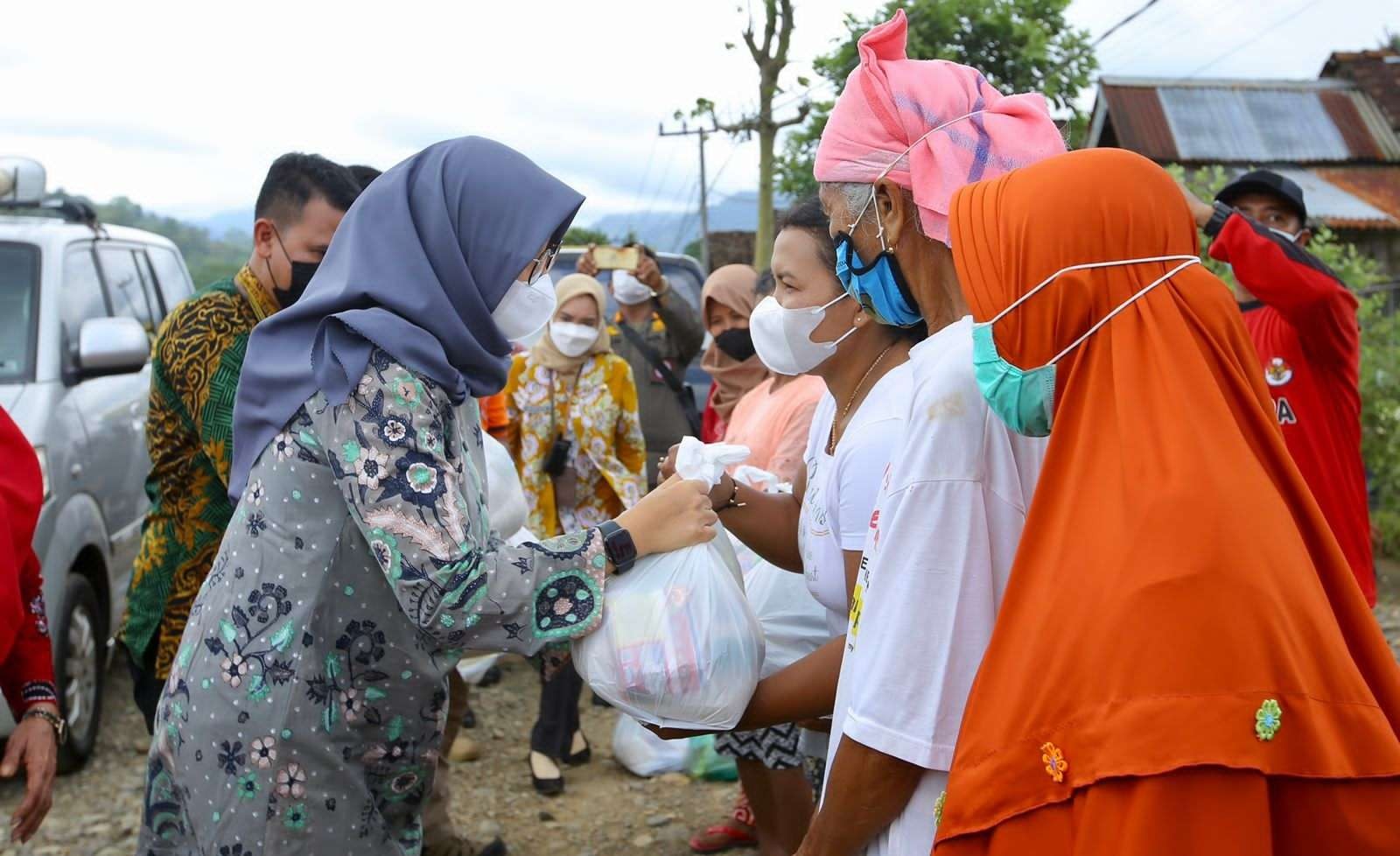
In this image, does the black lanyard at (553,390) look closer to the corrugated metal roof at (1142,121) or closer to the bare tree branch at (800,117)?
Answer: the bare tree branch at (800,117)

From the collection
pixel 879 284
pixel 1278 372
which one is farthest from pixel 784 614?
pixel 1278 372

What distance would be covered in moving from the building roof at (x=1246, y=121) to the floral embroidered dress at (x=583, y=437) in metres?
17.0

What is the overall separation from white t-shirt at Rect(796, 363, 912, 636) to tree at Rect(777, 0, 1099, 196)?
52.1 ft

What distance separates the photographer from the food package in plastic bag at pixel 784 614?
252 centimetres

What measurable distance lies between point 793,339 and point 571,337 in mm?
2792

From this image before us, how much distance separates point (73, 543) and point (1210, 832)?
446 cm

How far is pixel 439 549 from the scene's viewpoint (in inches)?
72.2

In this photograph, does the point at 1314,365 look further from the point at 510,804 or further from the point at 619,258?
the point at 510,804

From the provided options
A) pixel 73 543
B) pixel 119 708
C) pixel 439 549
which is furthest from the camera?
pixel 119 708

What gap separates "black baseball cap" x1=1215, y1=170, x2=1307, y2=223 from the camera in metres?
4.50

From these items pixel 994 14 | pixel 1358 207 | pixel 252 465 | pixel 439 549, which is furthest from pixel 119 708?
pixel 1358 207

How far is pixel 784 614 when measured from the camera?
103 inches

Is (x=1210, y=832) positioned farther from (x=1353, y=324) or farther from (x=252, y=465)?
(x=1353, y=324)

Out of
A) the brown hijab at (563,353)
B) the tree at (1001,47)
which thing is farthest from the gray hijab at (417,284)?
the tree at (1001,47)
